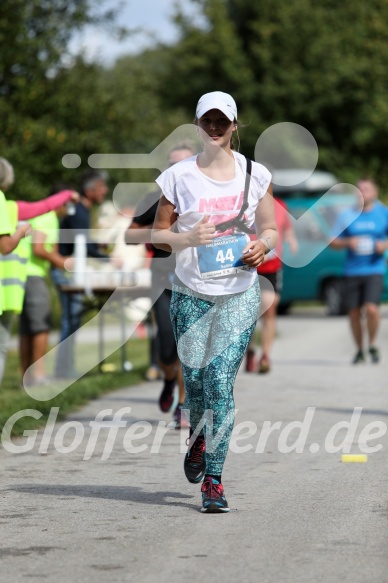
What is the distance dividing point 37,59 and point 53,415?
1258cm

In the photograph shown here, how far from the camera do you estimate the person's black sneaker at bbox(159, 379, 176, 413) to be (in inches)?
395

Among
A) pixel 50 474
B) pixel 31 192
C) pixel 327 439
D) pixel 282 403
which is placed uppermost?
pixel 50 474

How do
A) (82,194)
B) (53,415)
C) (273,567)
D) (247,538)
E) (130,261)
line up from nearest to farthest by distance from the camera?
(273,567) → (247,538) → (53,415) → (82,194) → (130,261)

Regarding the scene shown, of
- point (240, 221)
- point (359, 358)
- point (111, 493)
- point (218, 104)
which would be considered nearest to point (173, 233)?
point (240, 221)

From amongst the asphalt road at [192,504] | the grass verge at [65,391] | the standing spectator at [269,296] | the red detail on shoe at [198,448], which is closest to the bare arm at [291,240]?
the standing spectator at [269,296]

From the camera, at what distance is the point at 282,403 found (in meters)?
11.4

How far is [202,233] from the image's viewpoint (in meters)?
6.54

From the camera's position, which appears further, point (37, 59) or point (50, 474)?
point (37, 59)

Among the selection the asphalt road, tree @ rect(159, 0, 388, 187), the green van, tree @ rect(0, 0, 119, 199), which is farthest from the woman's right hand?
tree @ rect(159, 0, 388, 187)

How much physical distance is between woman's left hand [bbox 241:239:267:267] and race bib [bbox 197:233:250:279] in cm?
5

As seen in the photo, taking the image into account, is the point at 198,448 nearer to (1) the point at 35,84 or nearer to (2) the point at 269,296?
(2) the point at 269,296

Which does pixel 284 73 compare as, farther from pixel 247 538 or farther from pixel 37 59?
pixel 247 538

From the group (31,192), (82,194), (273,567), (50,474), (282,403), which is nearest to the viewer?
(273,567)

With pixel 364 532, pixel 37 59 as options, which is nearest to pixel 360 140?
pixel 37 59
